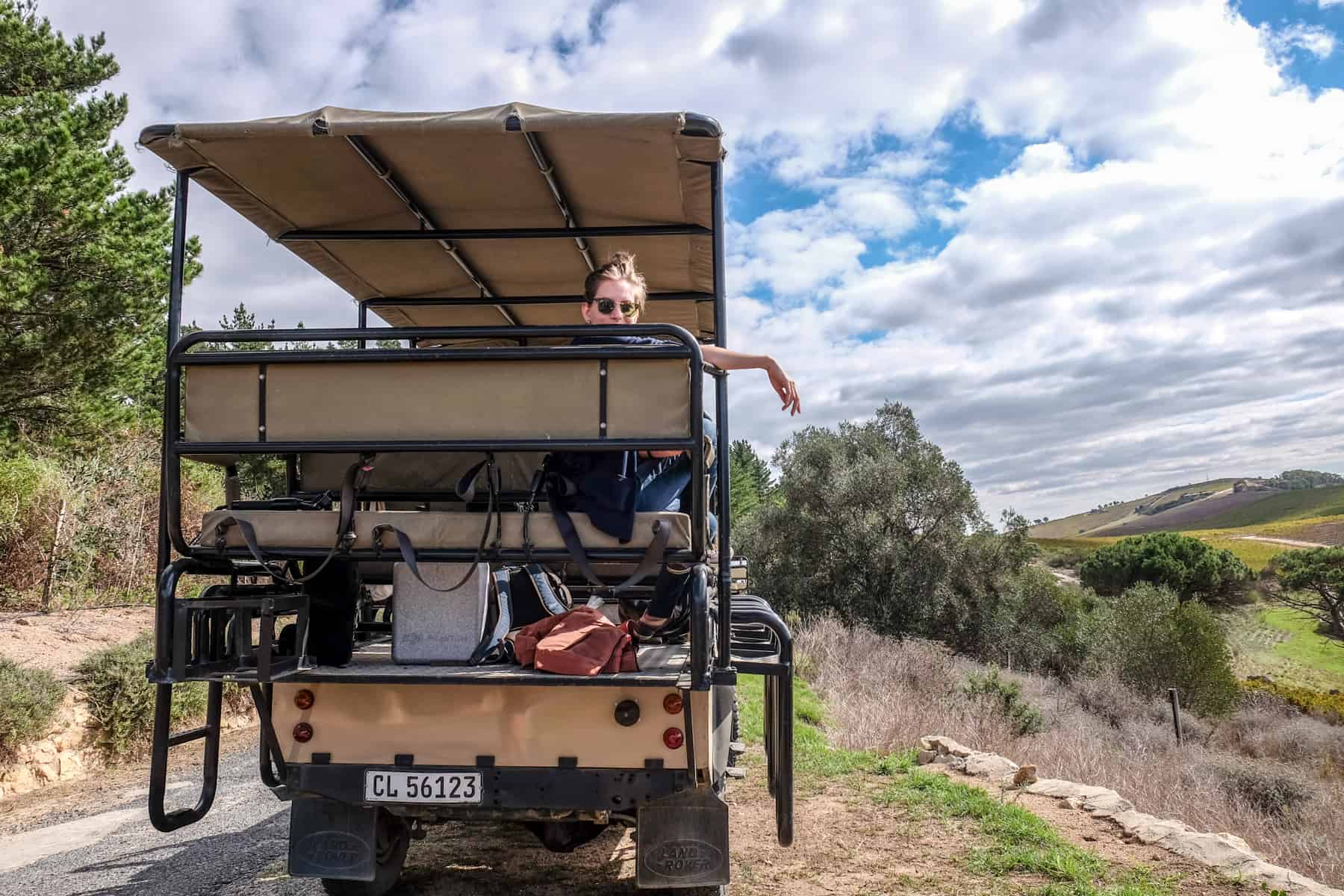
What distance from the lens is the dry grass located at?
9.72 meters

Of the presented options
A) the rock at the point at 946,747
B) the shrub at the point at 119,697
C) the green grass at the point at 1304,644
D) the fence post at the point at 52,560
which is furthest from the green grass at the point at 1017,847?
the green grass at the point at 1304,644

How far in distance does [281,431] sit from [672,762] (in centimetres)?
177

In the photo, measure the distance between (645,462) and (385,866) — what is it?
2.11m

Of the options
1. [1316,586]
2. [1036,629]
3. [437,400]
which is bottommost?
[1316,586]

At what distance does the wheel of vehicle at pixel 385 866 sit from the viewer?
387 centimetres

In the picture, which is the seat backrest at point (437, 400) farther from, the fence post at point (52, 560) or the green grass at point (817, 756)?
the fence post at point (52, 560)

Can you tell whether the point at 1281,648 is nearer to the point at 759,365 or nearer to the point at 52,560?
the point at 52,560

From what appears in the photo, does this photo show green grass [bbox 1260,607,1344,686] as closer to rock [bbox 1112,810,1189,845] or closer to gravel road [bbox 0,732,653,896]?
rock [bbox 1112,810,1189,845]

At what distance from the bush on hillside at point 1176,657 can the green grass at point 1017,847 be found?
2792 centimetres

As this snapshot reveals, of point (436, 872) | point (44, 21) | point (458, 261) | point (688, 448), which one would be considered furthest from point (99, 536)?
point (688, 448)

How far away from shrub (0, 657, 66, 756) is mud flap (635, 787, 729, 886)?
7.64m

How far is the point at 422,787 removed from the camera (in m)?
3.24

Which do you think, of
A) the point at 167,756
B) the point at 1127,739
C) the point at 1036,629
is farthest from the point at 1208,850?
the point at 1036,629

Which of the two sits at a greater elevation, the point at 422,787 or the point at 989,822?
the point at 422,787
